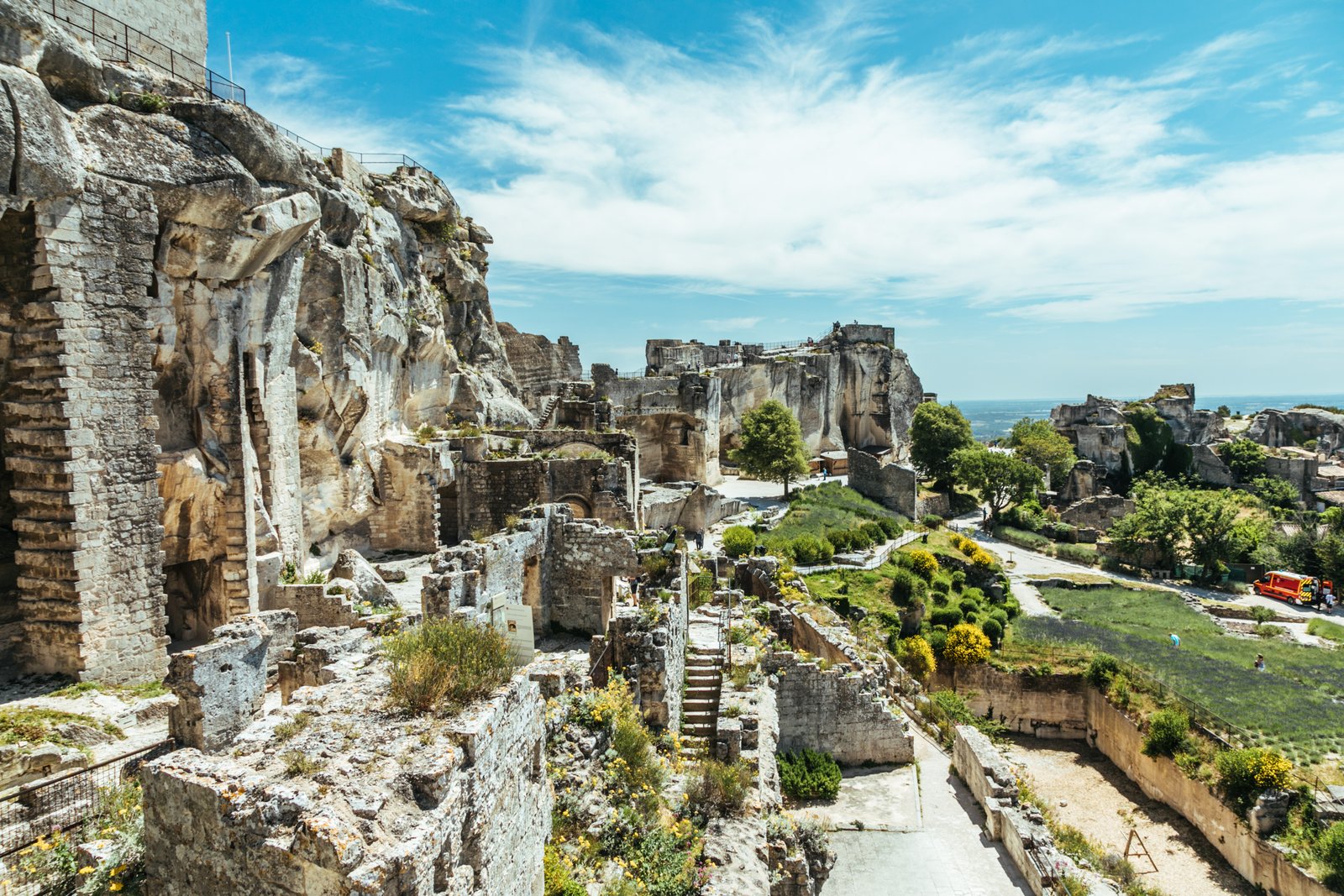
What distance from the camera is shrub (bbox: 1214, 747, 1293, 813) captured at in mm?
16078

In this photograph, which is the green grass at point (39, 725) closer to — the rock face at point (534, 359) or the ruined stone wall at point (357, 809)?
the ruined stone wall at point (357, 809)

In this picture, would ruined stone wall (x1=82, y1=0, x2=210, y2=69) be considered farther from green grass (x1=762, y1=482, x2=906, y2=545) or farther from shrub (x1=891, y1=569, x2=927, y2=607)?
shrub (x1=891, y1=569, x2=927, y2=607)

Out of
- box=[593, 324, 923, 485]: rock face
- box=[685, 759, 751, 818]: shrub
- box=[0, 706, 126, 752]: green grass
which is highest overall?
box=[593, 324, 923, 485]: rock face

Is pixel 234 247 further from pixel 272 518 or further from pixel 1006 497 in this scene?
pixel 1006 497

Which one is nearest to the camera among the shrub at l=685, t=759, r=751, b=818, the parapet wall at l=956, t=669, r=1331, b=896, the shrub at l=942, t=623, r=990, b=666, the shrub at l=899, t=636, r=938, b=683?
the shrub at l=685, t=759, r=751, b=818

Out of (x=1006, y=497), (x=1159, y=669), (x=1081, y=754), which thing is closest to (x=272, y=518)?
(x=1081, y=754)

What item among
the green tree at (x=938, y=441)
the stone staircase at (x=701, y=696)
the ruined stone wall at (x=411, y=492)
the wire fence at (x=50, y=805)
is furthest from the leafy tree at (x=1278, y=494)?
the wire fence at (x=50, y=805)

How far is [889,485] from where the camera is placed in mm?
40875

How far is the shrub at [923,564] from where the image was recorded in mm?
29328

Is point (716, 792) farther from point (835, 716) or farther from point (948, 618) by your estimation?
point (948, 618)

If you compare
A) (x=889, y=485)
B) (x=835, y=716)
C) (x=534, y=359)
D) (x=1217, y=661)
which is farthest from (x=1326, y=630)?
(x=534, y=359)

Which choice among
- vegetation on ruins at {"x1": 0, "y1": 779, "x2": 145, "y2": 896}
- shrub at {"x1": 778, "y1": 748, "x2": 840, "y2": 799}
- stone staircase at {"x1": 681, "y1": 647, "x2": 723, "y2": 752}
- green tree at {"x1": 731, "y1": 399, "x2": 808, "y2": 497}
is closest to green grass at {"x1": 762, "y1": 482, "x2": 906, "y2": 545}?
green tree at {"x1": 731, "y1": 399, "x2": 808, "y2": 497}

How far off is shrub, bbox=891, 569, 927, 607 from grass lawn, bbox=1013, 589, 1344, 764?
3.31 metres

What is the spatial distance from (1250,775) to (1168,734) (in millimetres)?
2628
